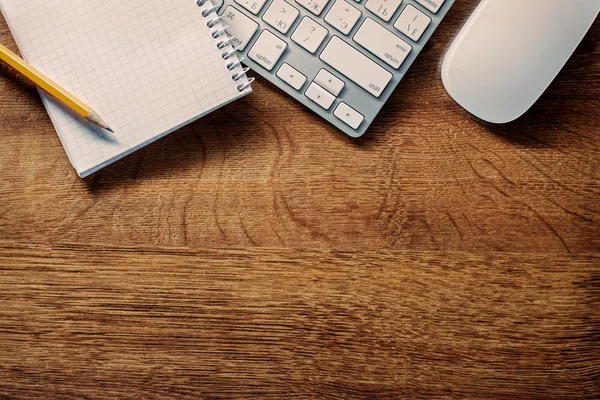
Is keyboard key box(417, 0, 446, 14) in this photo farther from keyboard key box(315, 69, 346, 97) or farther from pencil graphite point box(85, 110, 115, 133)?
pencil graphite point box(85, 110, 115, 133)

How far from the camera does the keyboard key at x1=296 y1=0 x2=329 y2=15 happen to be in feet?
1.66

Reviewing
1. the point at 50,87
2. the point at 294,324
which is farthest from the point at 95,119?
the point at 294,324

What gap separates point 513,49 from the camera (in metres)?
0.49

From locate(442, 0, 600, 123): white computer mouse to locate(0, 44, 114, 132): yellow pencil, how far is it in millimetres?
321

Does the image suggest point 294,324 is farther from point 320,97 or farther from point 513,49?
point 513,49

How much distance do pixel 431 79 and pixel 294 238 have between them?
195 millimetres

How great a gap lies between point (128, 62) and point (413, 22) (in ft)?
0.85

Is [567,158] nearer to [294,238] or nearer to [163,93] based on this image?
[294,238]

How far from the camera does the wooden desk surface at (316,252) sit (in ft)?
1.71

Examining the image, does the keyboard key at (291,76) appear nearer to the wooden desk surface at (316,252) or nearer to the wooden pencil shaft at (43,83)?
the wooden desk surface at (316,252)

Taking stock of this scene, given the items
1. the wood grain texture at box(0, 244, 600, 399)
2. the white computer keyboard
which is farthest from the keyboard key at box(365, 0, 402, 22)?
the wood grain texture at box(0, 244, 600, 399)

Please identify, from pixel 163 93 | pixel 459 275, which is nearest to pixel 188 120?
pixel 163 93

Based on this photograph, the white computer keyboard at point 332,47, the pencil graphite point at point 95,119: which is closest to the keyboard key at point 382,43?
the white computer keyboard at point 332,47

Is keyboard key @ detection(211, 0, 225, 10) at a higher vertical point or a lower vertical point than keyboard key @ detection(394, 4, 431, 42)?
lower
